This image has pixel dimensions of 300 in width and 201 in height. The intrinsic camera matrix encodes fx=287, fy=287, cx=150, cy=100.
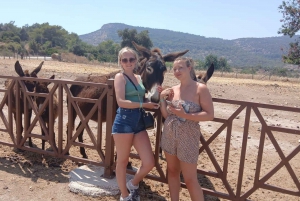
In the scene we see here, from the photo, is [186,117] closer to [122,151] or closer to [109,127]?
[122,151]

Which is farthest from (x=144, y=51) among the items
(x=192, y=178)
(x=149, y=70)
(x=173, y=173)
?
(x=192, y=178)

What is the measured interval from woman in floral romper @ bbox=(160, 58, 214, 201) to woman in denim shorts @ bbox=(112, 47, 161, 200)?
11.5 inches

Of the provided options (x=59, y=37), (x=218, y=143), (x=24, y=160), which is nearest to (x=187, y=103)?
(x=24, y=160)

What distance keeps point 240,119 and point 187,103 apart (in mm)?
7746

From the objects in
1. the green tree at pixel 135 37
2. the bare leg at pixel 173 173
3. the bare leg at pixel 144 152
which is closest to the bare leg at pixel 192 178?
the bare leg at pixel 173 173

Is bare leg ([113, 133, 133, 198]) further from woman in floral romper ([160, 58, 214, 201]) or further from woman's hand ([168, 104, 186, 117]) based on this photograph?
woman's hand ([168, 104, 186, 117])

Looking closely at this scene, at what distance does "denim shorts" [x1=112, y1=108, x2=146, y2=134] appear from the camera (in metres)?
3.93

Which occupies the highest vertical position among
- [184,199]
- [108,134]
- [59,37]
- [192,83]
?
[59,37]

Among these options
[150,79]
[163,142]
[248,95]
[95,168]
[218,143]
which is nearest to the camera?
[163,142]

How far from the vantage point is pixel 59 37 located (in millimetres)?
101750

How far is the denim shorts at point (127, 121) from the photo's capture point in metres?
3.93

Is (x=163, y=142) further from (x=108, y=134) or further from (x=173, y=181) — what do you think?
(x=108, y=134)

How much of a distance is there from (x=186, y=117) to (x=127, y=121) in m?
0.84

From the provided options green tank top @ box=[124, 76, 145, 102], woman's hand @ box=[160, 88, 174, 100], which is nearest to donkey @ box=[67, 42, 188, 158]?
green tank top @ box=[124, 76, 145, 102]
